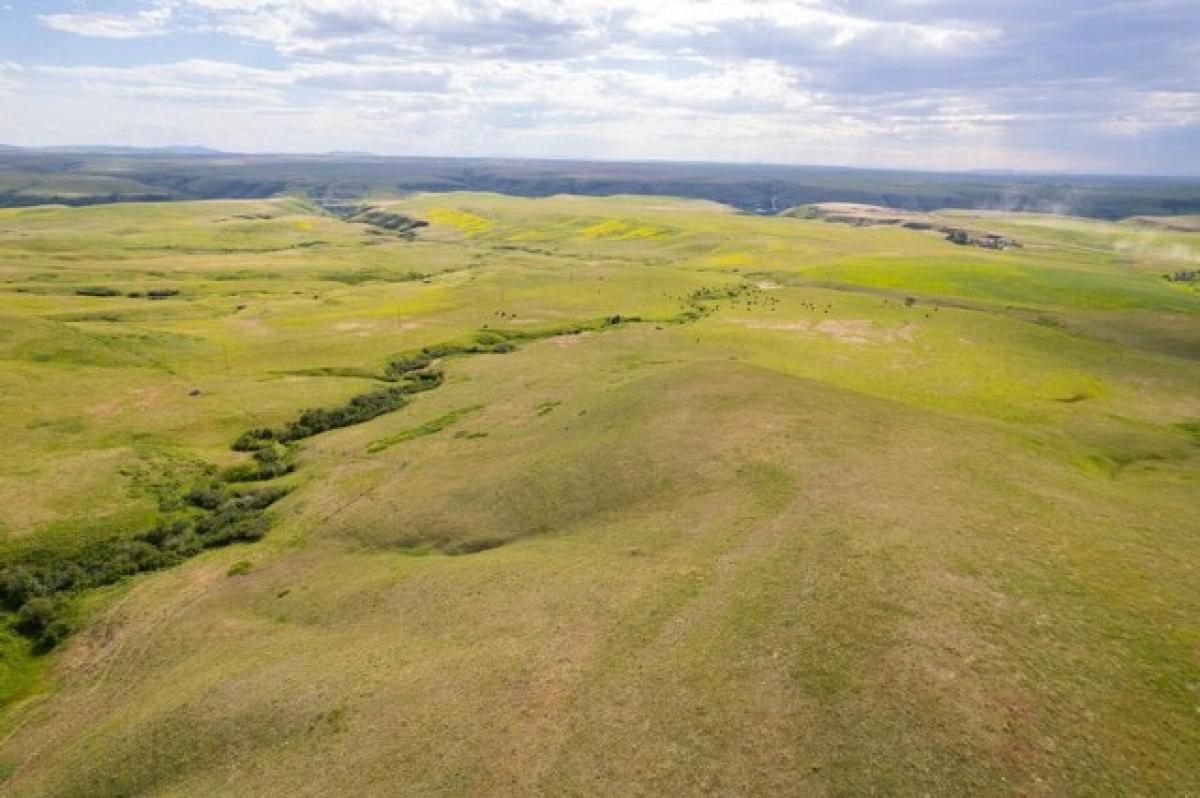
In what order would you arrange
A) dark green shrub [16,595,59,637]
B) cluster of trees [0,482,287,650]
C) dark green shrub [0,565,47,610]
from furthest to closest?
1. dark green shrub [0,565,47,610]
2. cluster of trees [0,482,287,650]
3. dark green shrub [16,595,59,637]

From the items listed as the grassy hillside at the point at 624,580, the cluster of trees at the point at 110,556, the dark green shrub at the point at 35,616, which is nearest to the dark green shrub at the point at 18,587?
the cluster of trees at the point at 110,556

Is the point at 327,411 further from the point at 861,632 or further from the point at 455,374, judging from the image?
the point at 861,632

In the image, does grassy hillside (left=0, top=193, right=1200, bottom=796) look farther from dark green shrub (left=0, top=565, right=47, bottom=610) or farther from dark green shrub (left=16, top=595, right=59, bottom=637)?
dark green shrub (left=0, top=565, right=47, bottom=610)

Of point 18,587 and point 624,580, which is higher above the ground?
point 624,580

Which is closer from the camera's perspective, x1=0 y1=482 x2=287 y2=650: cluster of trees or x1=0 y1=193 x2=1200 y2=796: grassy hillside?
x1=0 y1=193 x2=1200 y2=796: grassy hillside

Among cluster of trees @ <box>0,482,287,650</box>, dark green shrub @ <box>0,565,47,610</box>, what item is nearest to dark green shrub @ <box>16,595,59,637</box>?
cluster of trees @ <box>0,482,287,650</box>

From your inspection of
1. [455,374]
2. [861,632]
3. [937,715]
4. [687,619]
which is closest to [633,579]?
[687,619]

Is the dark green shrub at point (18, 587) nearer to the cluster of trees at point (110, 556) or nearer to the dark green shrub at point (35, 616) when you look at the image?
the cluster of trees at point (110, 556)

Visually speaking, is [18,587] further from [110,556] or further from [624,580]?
[624,580]

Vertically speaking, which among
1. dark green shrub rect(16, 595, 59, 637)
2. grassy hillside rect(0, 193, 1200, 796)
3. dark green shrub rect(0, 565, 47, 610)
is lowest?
dark green shrub rect(16, 595, 59, 637)

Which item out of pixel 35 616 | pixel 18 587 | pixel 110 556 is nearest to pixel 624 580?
pixel 35 616
